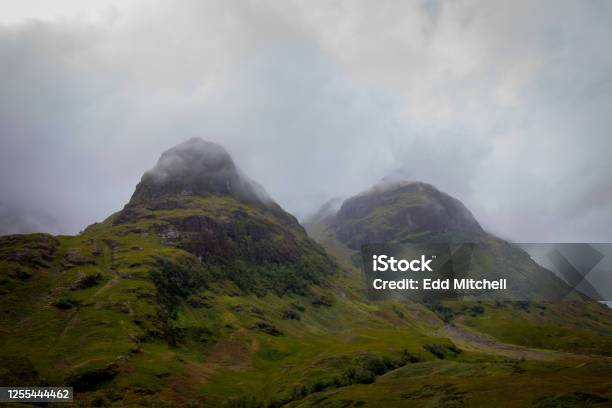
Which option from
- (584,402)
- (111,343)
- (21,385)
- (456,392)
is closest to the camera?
(584,402)

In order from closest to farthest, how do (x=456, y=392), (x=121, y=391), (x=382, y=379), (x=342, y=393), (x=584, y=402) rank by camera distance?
(x=584, y=402)
(x=456, y=392)
(x=342, y=393)
(x=382, y=379)
(x=121, y=391)

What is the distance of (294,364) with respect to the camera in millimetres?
179750

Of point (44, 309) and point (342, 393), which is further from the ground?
point (44, 309)

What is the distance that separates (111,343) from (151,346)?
55.8 ft

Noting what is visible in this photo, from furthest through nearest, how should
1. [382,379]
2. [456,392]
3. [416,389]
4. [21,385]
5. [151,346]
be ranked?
[151,346]
[382,379]
[21,385]
[416,389]
[456,392]

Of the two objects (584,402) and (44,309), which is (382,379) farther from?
(44,309)

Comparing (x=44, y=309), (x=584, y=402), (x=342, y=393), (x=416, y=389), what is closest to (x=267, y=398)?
(x=342, y=393)

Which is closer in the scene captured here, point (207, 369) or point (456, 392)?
point (456, 392)

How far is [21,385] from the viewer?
124m

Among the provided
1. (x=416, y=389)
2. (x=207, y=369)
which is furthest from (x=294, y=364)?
(x=416, y=389)

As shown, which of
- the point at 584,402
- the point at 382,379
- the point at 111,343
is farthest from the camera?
the point at 111,343

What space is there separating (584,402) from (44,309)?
636ft

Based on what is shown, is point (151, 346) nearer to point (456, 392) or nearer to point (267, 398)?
point (267, 398)

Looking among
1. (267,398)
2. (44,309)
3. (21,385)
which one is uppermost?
(44,309)
